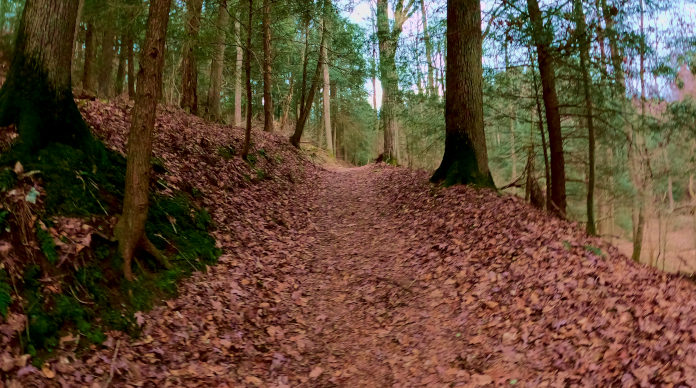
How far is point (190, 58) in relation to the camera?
13.2m

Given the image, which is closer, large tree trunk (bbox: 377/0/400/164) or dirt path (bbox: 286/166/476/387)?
dirt path (bbox: 286/166/476/387)

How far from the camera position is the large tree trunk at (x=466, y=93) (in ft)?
30.7

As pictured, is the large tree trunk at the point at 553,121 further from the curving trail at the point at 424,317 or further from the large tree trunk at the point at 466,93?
the curving trail at the point at 424,317

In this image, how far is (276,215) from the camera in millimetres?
9641

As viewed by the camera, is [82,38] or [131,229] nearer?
[131,229]

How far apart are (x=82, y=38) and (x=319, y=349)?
14256 mm

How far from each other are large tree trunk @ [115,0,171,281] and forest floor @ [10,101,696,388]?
103cm

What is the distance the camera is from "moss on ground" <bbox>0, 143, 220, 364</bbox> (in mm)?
3693

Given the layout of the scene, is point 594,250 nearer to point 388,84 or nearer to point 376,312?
point 376,312

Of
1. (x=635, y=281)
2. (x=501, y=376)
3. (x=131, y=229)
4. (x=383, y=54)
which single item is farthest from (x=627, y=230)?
(x=131, y=229)

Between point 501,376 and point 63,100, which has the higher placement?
point 63,100

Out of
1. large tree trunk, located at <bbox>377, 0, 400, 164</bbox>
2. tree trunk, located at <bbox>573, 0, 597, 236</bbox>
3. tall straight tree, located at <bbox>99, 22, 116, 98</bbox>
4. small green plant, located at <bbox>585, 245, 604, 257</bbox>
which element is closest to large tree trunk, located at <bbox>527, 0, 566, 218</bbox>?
tree trunk, located at <bbox>573, 0, 597, 236</bbox>

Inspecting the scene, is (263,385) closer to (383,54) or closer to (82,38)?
(383,54)

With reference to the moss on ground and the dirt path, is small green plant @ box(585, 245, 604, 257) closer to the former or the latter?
the dirt path
